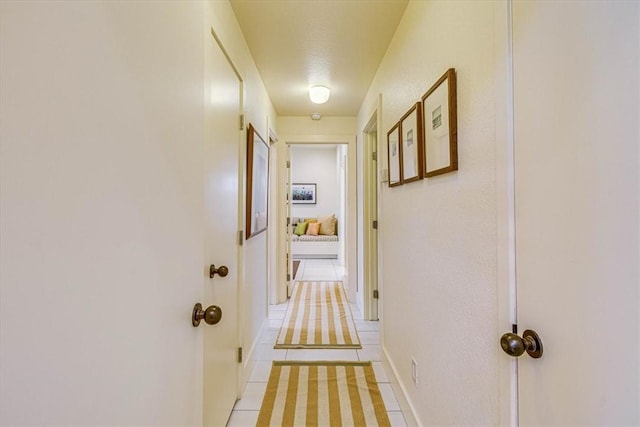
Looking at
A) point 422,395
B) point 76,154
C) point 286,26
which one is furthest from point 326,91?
point 76,154

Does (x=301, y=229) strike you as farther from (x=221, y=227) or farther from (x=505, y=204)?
(x=505, y=204)

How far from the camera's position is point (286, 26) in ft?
6.40

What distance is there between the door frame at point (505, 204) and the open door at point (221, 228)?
1.04 m

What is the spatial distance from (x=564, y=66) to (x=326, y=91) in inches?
95.3

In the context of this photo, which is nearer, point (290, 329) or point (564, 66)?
point (564, 66)

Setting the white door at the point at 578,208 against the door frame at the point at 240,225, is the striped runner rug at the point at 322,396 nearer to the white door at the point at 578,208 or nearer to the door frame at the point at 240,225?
the door frame at the point at 240,225

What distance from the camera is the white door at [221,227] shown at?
1369 mm

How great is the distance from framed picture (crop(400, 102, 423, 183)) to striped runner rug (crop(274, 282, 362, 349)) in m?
1.67

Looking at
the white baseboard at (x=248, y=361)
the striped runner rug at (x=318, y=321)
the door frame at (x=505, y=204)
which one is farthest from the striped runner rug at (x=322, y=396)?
the door frame at (x=505, y=204)

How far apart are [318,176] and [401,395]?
6.08m

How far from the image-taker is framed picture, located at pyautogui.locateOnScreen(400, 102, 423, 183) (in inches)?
59.0

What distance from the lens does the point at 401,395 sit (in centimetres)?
181

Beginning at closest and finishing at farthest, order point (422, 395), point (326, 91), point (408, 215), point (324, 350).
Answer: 1. point (422, 395)
2. point (408, 215)
3. point (324, 350)
4. point (326, 91)

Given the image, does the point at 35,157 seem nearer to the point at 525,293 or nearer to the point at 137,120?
the point at 137,120
